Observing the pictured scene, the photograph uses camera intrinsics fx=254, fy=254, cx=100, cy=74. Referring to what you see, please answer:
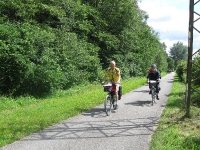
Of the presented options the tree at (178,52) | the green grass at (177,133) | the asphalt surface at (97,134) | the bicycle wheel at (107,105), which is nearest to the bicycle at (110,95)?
the bicycle wheel at (107,105)

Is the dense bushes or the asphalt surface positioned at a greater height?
the dense bushes

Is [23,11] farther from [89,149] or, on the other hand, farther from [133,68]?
[133,68]

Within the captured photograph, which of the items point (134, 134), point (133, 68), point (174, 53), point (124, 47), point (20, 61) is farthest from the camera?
point (174, 53)

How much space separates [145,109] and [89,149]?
5.88 metres

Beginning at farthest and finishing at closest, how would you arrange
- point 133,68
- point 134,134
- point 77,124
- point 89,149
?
point 133,68 → point 77,124 → point 134,134 → point 89,149

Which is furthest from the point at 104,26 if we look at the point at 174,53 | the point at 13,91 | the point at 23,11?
the point at 174,53

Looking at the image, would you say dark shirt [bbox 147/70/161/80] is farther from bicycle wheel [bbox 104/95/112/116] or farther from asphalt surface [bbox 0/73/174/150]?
bicycle wheel [bbox 104/95/112/116]

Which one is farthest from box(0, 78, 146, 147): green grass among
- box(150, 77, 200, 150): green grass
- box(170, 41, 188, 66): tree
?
box(170, 41, 188, 66): tree

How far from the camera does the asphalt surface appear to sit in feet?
19.6

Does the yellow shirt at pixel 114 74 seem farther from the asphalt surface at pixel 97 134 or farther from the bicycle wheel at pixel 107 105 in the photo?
the asphalt surface at pixel 97 134

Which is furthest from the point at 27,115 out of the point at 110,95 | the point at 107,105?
the point at 110,95

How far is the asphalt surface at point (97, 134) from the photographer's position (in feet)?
19.6

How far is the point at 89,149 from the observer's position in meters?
5.75

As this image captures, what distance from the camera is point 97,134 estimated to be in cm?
697
